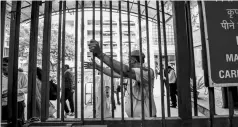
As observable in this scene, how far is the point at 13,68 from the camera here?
58.1 inches

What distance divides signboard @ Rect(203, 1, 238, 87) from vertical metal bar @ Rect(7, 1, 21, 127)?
1.45 metres

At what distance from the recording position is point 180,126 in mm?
1515

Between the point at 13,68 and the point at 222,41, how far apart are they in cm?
159

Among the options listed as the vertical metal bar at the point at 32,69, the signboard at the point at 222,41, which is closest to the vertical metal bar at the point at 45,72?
the vertical metal bar at the point at 32,69

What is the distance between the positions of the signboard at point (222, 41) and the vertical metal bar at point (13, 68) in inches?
57.3

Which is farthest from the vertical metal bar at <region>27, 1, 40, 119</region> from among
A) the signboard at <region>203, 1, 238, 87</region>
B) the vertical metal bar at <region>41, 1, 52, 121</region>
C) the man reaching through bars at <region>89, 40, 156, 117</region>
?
the signboard at <region>203, 1, 238, 87</region>

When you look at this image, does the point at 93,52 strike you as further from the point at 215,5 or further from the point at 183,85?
the point at 215,5

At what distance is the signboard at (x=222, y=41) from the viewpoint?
1370 mm

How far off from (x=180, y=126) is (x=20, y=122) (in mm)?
1256

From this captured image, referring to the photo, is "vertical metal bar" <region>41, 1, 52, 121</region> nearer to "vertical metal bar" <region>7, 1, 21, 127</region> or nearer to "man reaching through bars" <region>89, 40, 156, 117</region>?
"vertical metal bar" <region>7, 1, 21, 127</region>

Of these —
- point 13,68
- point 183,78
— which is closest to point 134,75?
point 183,78

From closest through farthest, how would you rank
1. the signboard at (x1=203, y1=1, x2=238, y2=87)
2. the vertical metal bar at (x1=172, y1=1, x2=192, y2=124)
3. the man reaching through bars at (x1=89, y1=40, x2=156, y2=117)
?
the signboard at (x1=203, y1=1, x2=238, y2=87) → the vertical metal bar at (x1=172, y1=1, x2=192, y2=124) → the man reaching through bars at (x1=89, y1=40, x2=156, y2=117)

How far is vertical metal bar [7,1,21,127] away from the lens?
146cm

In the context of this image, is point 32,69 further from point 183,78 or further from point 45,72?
point 183,78
